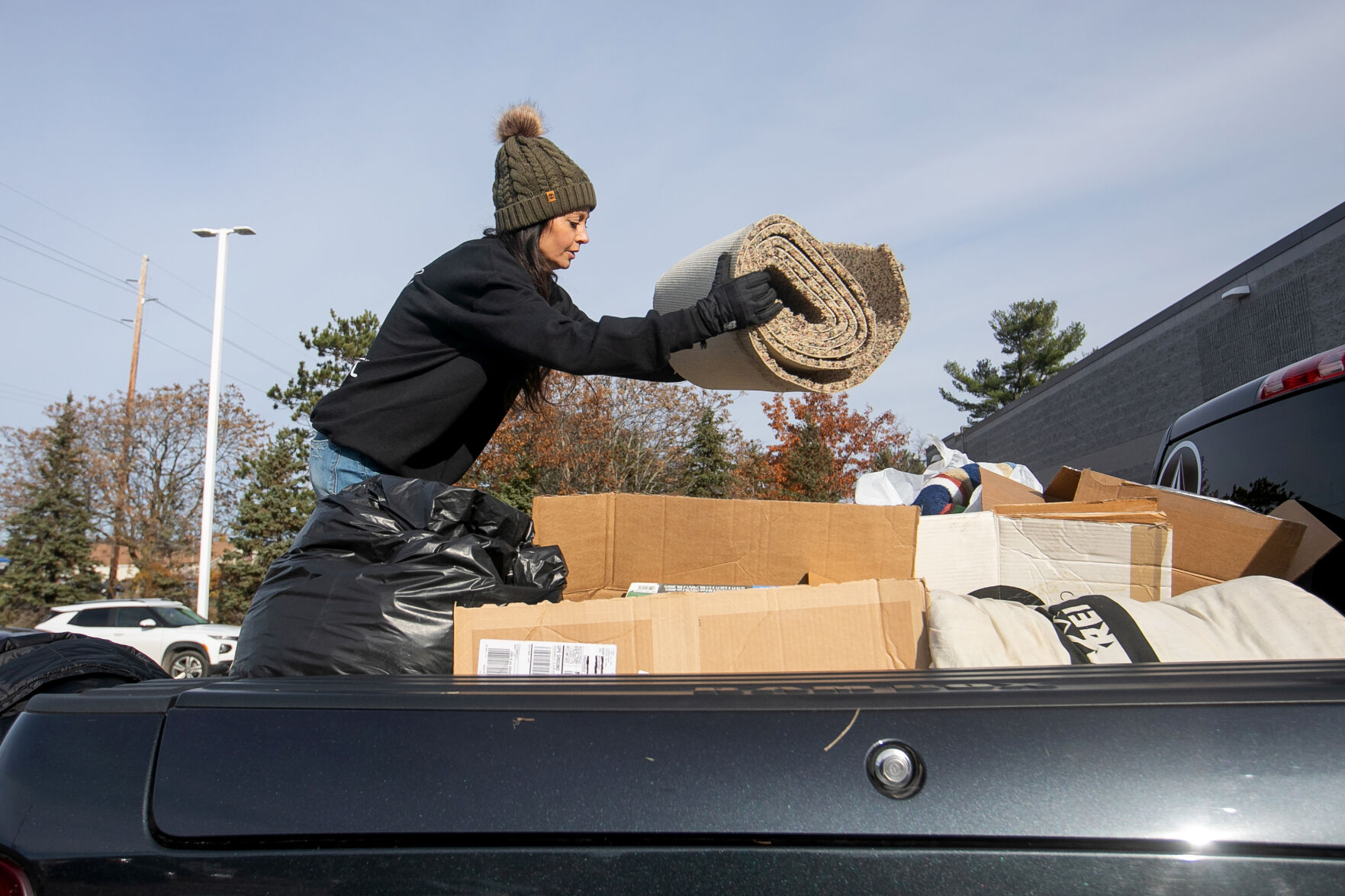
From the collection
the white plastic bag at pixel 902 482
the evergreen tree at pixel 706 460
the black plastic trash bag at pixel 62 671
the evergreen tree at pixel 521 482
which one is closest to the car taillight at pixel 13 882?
the black plastic trash bag at pixel 62 671

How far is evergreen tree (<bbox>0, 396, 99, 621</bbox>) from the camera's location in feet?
85.0

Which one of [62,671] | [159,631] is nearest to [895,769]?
[62,671]

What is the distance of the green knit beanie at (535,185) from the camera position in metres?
2.30

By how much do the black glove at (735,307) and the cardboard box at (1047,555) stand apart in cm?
70

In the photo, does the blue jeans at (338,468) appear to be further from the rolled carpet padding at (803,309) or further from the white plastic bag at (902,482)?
the white plastic bag at (902,482)

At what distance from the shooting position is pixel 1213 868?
801 mm

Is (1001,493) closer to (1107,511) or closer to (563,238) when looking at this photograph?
(1107,511)

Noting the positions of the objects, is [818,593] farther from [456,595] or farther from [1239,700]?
[1239,700]

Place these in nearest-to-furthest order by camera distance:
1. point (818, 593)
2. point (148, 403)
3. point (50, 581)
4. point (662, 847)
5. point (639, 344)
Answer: point (662, 847), point (818, 593), point (639, 344), point (50, 581), point (148, 403)

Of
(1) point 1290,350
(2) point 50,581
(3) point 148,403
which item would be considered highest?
(3) point 148,403

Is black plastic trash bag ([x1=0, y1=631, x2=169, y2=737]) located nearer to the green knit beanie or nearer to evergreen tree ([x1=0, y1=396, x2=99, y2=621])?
the green knit beanie

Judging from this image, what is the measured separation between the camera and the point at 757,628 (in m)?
1.67

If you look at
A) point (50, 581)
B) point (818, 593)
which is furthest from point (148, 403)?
point (818, 593)

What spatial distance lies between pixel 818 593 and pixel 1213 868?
0.91 m
